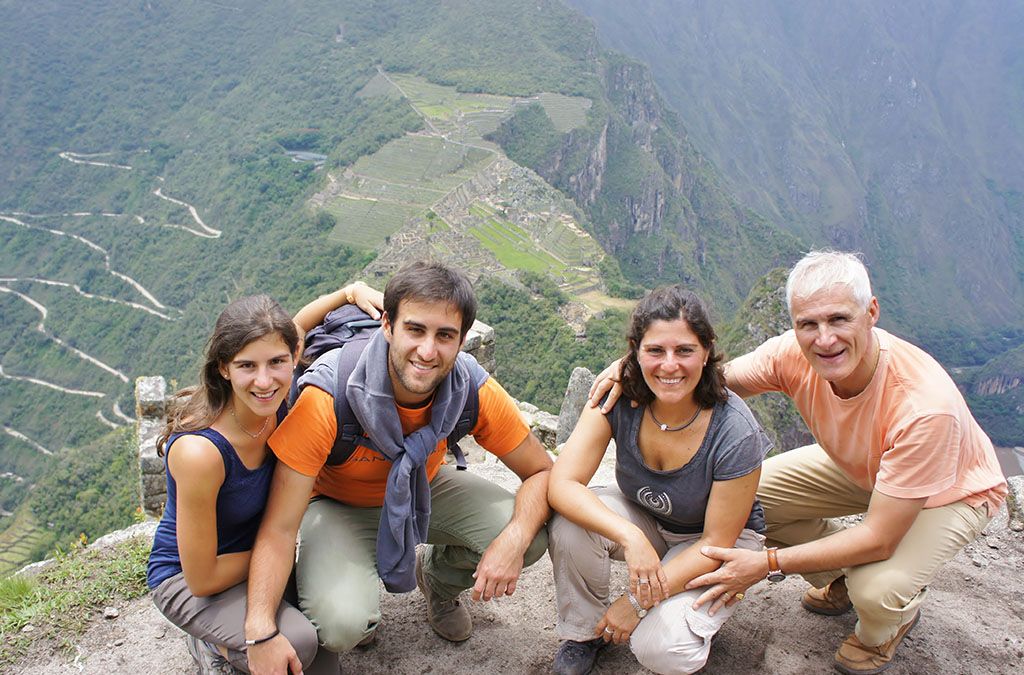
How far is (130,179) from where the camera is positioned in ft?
286

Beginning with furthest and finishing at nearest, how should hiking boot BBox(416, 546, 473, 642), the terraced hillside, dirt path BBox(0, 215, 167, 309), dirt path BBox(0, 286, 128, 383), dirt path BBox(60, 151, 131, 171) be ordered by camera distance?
dirt path BBox(60, 151, 131, 171), dirt path BBox(0, 215, 167, 309), dirt path BBox(0, 286, 128, 383), the terraced hillside, hiking boot BBox(416, 546, 473, 642)

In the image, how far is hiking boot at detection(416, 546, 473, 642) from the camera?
3.89m

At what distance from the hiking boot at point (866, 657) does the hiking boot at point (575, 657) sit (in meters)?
1.17

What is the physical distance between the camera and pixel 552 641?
12.8ft

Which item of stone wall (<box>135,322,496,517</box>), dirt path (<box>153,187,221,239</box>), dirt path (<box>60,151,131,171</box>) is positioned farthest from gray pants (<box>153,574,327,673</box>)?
dirt path (<box>60,151,131,171</box>)

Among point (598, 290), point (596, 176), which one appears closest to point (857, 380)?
point (598, 290)

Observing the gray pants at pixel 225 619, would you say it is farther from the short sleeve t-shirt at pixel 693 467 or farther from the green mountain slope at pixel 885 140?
the green mountain slope at pixel 885 140

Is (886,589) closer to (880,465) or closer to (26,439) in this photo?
(880,465)

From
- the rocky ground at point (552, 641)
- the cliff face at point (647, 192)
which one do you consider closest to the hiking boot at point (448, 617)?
the rocky ground at point (552, 641)

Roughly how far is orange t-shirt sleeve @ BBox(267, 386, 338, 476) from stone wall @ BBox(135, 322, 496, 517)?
8.48 feet

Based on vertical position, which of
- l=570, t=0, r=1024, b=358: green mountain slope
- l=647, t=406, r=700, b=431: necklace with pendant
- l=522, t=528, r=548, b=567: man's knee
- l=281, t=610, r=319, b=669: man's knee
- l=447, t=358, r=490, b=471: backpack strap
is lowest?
l=281, t=610, r=319, b=669: man's knee

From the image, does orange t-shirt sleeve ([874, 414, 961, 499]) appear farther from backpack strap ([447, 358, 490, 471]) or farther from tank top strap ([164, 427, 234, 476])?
tank top strap ([164, 427, 234, 476])

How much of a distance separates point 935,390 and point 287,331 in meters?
2.72

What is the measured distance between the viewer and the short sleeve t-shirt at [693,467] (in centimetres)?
327
